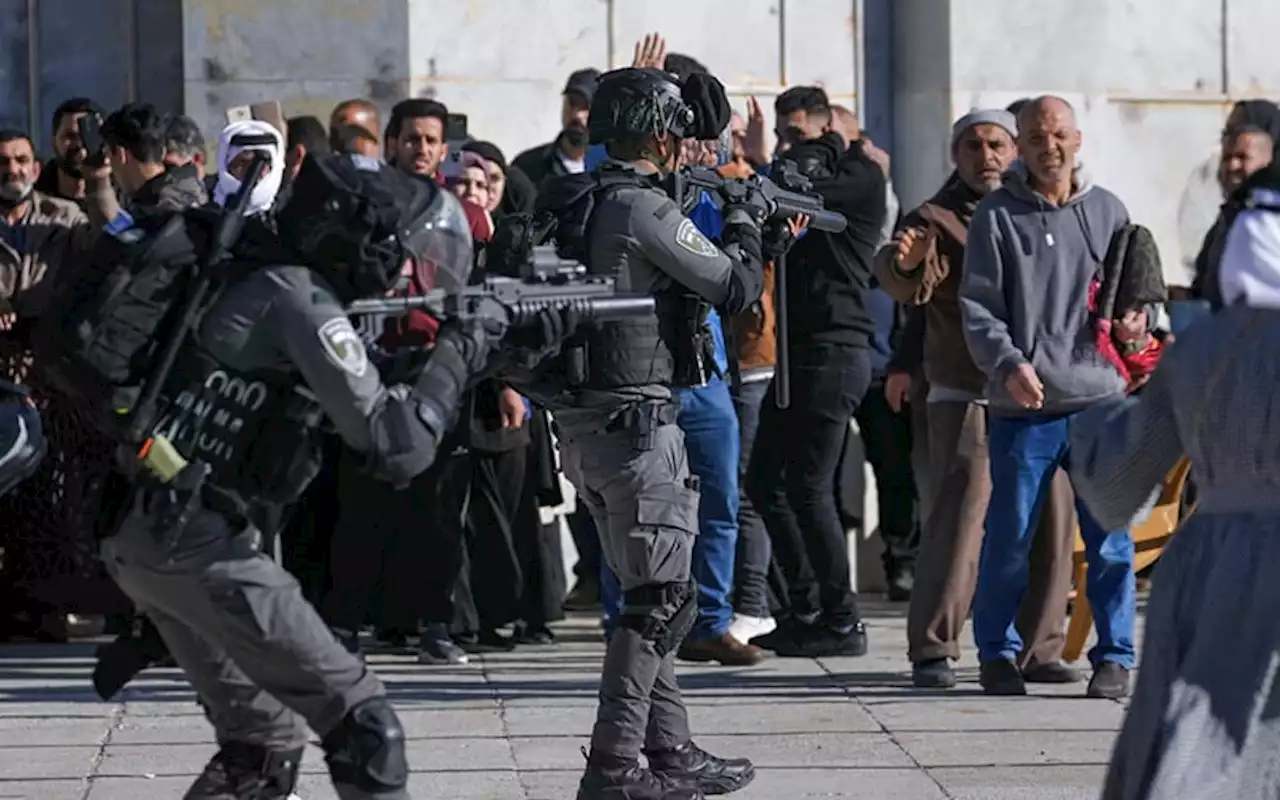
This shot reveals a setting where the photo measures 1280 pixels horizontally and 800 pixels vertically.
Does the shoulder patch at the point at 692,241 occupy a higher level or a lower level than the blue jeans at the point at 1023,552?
higher

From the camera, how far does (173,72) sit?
40.4 ft

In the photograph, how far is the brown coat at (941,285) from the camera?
899cm

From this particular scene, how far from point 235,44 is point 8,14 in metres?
1.16

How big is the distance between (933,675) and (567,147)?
10.0ft

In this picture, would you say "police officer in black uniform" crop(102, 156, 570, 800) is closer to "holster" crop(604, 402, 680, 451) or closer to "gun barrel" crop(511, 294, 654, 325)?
"gun barrel" crop(511, 294, 654, 325)

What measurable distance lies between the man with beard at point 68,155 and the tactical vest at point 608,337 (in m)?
4.22

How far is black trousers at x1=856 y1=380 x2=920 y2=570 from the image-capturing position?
11.3 meters

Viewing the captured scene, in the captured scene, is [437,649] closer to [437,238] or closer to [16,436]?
[16,436]

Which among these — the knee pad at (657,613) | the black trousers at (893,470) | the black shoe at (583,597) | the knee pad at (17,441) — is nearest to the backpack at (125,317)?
the knee pad at (17,441)

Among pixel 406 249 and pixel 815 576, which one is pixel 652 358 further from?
pixel 815 576

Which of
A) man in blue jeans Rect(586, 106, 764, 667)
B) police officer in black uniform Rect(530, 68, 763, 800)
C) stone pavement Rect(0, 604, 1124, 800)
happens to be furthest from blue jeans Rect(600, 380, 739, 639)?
police officer in black uniform Rect(530, 68, 763, 800)

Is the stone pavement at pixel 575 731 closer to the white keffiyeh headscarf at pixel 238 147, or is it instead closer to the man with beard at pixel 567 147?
the white keffiyeh headscarf at pixel 238 147

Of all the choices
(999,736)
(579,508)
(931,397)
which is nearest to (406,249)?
(999,736)

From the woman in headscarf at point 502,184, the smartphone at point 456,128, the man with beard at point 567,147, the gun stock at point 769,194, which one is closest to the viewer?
the gun stock at point 769,194
